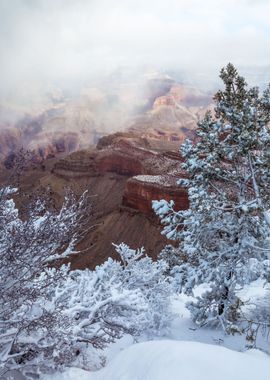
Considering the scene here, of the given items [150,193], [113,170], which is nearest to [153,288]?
[150,193]

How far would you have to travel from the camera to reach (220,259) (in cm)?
1144

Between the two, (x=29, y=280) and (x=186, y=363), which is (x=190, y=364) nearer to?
(x=186, y=363)

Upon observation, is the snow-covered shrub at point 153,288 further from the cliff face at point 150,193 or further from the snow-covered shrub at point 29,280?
the cliff face at point 150,193

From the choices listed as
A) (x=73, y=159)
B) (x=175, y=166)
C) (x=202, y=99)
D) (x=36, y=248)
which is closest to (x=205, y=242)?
(x=36, y=248)

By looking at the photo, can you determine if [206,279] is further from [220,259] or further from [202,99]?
[202,99]

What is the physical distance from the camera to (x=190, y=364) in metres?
4.72

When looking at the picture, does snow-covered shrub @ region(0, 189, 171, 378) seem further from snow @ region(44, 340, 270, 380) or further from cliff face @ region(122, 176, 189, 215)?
cliff face @ region(122, 176, 189, 215)

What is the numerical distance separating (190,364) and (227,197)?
7.31 m

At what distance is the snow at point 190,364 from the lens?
4508 mm

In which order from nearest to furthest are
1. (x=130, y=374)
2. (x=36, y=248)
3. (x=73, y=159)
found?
(x=130, y=374)
(x=36, y=248)
(x=73, y=159)

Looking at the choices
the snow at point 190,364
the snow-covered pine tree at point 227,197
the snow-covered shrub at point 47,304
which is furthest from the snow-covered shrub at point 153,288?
the snow at point 190,364

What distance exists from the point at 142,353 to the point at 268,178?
6603 millimetres

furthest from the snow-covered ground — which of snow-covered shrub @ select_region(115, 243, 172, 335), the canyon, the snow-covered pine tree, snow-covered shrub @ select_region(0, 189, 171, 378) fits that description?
snow-covered shrub @ select_region(115, 243, 172, 335)

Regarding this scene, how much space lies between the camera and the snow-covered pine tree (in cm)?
1048
